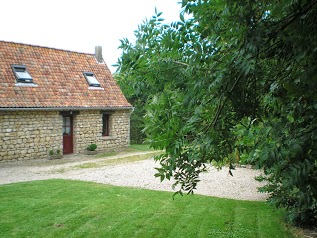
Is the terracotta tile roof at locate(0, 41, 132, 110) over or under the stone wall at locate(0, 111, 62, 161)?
over

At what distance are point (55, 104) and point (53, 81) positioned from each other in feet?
5.39

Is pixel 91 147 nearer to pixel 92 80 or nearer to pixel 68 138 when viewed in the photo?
pixel 68 138

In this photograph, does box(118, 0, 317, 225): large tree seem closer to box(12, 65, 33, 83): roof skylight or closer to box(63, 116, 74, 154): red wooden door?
box(12, 65, 33, 83): roof skylight

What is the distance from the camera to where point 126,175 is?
11.5 meters

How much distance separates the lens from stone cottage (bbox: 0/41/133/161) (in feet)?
45.2

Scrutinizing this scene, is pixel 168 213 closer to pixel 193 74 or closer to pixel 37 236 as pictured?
pixel 37 236

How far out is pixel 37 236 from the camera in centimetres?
554

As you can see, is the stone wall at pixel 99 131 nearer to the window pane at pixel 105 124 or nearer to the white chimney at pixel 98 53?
the window pane at pixel 105 124

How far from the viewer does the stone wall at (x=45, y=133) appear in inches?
532

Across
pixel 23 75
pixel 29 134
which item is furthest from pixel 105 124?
pixel 23 75

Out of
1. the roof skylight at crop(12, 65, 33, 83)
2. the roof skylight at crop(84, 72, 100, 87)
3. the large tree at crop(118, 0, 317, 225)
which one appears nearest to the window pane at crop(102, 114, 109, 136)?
the roof skylight at crop(84, 72, 100, 87)

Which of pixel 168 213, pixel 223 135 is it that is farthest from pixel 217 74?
pixel 168 213

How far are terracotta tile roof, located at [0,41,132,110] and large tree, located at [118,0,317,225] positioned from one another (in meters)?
12.0

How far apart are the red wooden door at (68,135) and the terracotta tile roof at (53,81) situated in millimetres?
1038
